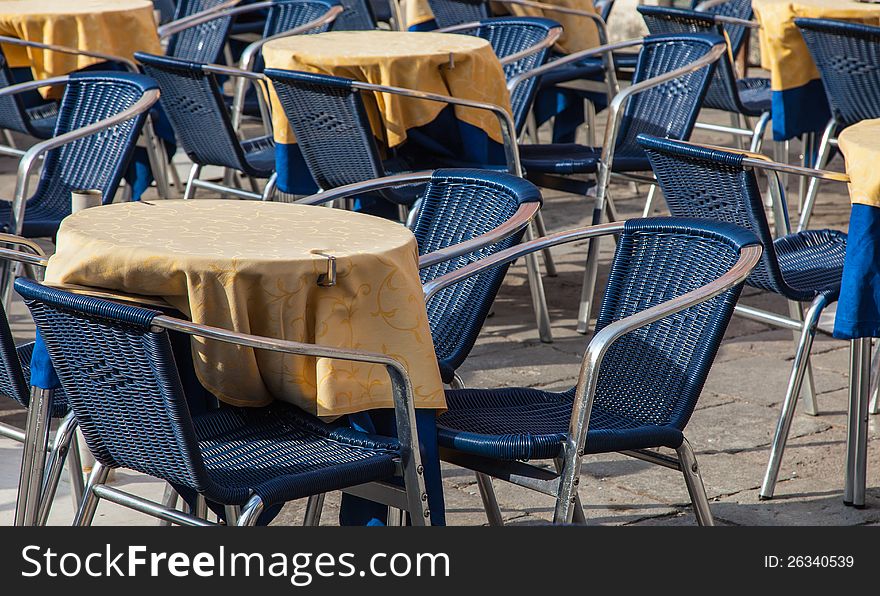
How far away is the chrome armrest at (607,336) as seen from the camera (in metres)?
2.46

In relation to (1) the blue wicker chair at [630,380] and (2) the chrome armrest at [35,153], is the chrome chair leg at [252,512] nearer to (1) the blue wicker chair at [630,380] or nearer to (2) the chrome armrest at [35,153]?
(1) the blue wicker chair at [630,380]

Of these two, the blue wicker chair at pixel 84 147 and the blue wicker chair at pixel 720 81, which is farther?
the blue wicker chair at pixel 720 81

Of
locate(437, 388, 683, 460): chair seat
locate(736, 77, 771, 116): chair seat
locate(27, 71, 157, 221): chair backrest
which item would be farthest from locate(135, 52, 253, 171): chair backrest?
locate(736, 77, 771, 116): chair seat

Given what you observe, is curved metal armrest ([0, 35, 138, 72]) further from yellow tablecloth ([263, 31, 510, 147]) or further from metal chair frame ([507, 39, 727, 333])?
metal chair frame ([507, 39, 727, 333])

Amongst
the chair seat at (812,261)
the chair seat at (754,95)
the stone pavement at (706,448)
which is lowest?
the stone pavement at (706,448)

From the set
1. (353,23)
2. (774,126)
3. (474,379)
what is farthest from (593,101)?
(474,379)

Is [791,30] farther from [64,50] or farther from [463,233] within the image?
[64,50]

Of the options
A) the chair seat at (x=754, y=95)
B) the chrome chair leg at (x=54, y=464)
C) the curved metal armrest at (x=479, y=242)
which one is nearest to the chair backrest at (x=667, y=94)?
the chair seat at (x=754, y=95)

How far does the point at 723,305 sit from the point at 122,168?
2254 mm

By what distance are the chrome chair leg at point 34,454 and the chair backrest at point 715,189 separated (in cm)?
166

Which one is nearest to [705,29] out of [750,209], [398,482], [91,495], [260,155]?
[260,155]

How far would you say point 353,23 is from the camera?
7344 mm

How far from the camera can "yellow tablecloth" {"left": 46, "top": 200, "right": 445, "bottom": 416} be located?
7.70ft

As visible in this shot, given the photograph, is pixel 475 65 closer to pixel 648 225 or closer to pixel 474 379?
pixel 474 379
